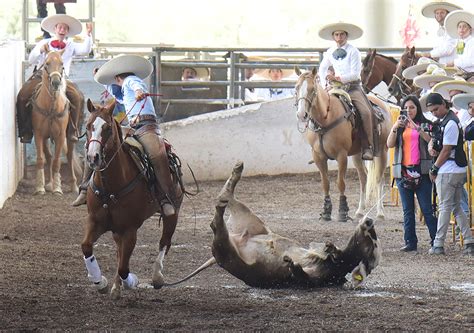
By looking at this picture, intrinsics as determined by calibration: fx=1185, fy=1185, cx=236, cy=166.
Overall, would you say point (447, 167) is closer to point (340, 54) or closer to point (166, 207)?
point (166, 207)

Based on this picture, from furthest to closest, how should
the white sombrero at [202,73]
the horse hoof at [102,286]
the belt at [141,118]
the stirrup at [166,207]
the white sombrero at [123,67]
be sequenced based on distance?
1. the white sombrero at [202,73]
2. the white sombrero at [123,67]
3. the belt at [141,118]
4. the stirrup at [166,207]
5. the horse hoof at [102,286]

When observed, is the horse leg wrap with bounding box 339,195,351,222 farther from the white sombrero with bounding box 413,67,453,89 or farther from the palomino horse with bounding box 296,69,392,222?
the white sombrero with bounding box 413,67,453,89

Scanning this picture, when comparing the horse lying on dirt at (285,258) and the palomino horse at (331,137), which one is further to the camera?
the palomino horse at (331,137)

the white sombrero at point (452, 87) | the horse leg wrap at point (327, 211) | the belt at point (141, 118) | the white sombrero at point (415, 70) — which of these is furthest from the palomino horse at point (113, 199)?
the white sombrero at point (415, 70)

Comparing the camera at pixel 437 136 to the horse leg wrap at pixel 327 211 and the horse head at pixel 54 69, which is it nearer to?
the horse leg wrap at pixel 327 211

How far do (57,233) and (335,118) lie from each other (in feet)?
14.0

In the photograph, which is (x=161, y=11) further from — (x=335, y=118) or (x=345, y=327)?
(x=345, y=327)

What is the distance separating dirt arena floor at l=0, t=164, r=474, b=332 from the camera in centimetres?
873

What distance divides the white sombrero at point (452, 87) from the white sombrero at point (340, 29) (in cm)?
522

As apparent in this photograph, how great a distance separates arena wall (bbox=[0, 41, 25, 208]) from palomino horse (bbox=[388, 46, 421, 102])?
6.02 meters

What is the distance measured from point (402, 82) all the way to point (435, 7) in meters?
1.33

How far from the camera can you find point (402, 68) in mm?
19094

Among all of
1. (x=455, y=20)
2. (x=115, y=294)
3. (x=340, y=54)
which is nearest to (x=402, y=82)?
(x=340, y=54)

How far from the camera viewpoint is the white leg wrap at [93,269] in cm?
981
